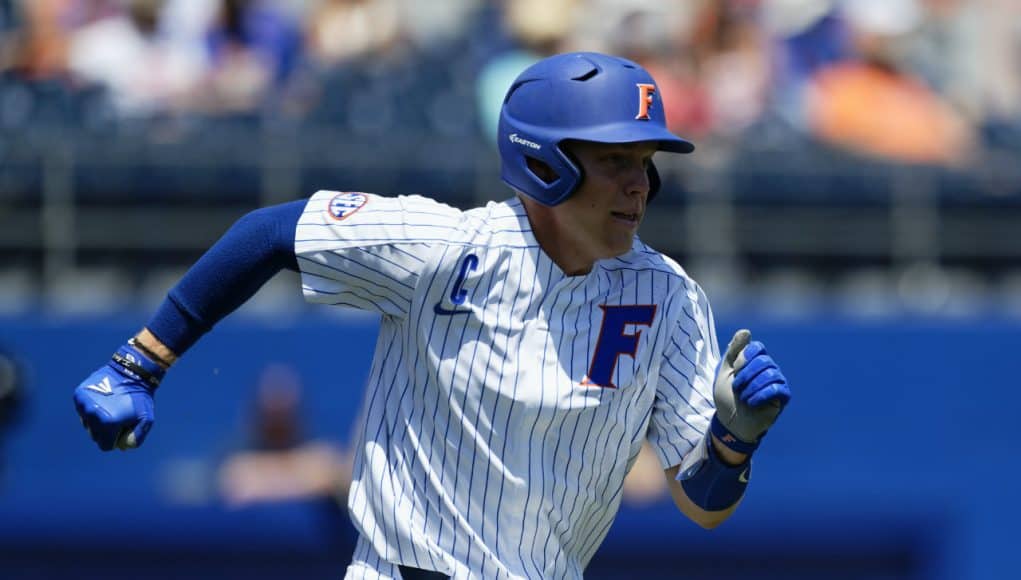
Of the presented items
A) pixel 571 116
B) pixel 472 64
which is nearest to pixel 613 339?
pixel 571 116

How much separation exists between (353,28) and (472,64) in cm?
67

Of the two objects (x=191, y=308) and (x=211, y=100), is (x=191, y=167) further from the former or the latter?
(x=191, y=308)

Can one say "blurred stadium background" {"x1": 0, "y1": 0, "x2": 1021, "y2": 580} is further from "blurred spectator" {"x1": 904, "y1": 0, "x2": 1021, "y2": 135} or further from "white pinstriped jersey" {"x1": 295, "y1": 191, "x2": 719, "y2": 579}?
"white pinstriped jersey" {"x1": 295, "y1": 191, "x2": 719, "y2": 579}

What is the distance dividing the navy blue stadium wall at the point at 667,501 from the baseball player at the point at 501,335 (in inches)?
145

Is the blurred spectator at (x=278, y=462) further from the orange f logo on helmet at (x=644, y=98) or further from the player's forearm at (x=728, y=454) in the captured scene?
the orange f logo on helmet at (x=644, y=98)

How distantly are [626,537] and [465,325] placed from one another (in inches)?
158

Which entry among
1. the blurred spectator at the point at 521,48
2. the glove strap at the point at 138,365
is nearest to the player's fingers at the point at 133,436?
the glove strap at the point at 138,365

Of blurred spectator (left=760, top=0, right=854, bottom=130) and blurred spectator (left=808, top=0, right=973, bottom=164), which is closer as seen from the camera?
blurred spectator (left=808, top=0, right=973, bottom=164)

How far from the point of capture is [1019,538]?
24.0 ft

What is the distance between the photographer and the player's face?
3223 millimetres

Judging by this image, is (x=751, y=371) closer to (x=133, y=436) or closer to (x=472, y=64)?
(x=133, y=436)

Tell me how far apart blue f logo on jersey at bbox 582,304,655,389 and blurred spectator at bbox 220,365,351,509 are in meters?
3.73

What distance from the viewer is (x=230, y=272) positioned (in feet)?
10.6

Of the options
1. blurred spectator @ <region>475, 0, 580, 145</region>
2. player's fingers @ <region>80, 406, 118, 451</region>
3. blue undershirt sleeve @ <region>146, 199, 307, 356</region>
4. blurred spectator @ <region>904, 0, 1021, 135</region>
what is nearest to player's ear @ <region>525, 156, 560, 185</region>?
blue undershirt sleeve @ <region>146, 199, 307, 356</region>
